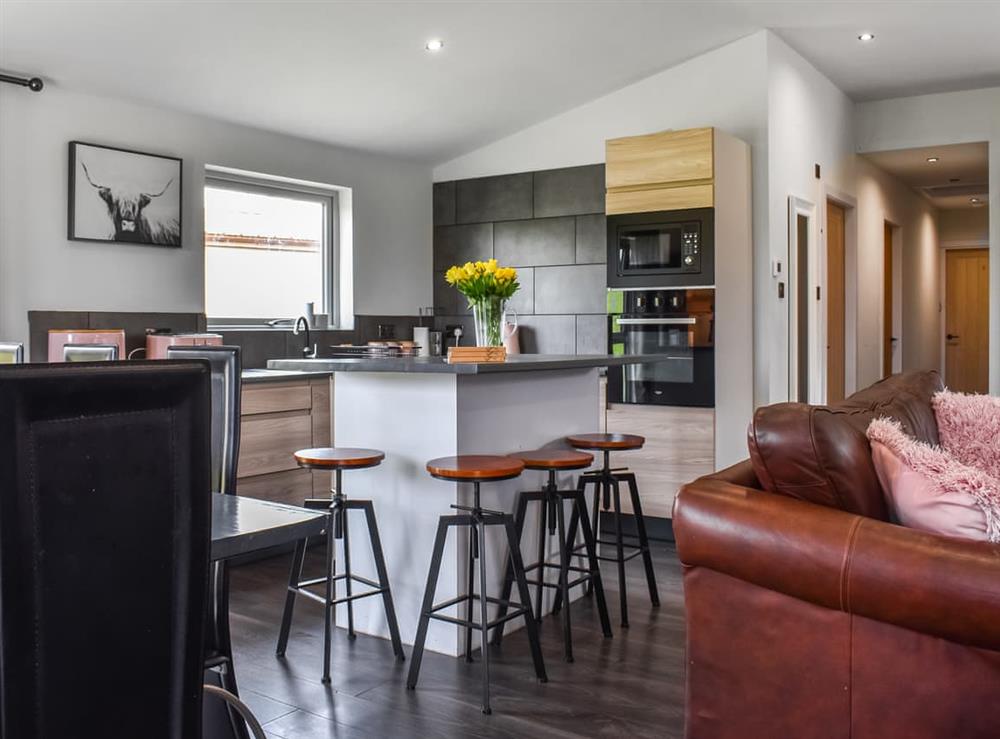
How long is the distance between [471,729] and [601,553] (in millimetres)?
2128

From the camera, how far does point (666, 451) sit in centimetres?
493

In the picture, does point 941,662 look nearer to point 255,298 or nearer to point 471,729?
point 471,729

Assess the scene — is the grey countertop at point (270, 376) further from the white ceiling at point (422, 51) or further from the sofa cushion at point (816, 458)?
the sofa cushion at point (816, 458)

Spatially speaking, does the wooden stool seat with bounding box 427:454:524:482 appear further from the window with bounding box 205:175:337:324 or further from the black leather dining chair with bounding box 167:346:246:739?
the window with bounding box 205:175:337:324

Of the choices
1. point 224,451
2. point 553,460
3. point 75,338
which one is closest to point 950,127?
point 553,460

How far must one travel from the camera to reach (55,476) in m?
0.84

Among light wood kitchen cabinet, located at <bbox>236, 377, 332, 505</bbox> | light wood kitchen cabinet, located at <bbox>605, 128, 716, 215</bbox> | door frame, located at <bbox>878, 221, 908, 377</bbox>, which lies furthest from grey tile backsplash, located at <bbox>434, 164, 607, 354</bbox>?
door frame, located at <bbox>878, 221, 908, 377</bbox>

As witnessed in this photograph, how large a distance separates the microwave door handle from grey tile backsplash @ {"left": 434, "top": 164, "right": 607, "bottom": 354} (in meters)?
0.75

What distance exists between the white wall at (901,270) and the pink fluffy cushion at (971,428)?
4577 mm

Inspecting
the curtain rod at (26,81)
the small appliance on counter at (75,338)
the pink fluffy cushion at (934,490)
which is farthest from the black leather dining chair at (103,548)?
the curtain rod at (26,81)

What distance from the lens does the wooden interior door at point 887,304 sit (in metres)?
8.45

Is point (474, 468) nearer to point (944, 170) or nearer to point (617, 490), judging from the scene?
point (617, 490)

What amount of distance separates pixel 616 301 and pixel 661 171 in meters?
0.77

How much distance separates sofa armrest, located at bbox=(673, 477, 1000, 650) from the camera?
1.66 meters
